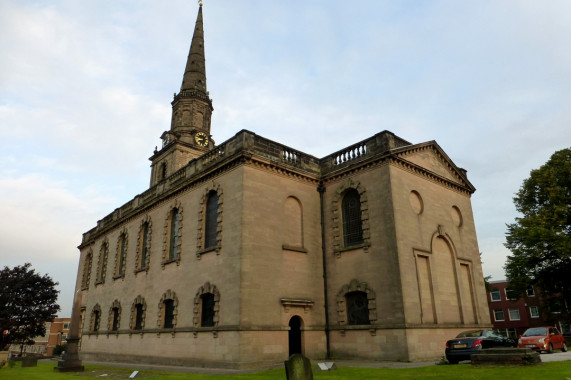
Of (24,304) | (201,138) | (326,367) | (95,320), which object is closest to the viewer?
(326,367)

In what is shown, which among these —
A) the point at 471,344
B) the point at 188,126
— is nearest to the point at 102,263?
the point at 188,126

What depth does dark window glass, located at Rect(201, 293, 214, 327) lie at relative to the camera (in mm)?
21397

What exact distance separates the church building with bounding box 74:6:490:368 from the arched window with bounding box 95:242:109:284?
32.8ft

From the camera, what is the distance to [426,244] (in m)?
22.4

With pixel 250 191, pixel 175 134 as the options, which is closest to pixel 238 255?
pixel 250 191

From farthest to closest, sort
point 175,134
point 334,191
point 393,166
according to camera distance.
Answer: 1. point 175,134
2. point 334,191
3. point 393,166

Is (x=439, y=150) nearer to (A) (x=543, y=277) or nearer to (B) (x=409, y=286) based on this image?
(B) (x=409, y=286)

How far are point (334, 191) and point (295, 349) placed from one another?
9319 millimetres

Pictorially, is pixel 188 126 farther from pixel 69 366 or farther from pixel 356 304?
pixel 356 304

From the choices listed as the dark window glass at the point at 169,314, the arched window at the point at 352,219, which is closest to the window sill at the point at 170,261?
the dark window glass at the point at 169,314

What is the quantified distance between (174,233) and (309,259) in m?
10.2

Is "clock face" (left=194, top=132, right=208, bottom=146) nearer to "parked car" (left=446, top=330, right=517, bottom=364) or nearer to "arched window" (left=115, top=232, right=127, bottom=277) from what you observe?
"arched window" (left=115, top=232, right=127, bottom=277)

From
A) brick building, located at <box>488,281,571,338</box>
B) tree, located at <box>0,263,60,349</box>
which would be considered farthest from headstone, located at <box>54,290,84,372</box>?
brick building, located at <box>488,281,571,338</box>

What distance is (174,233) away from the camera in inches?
1082
